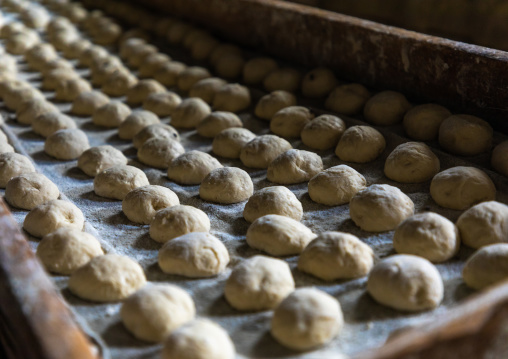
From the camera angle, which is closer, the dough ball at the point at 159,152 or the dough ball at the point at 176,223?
the dough ball at the point at 176,223

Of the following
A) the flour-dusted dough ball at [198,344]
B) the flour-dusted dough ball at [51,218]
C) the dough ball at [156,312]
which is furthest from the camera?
the flour-dusted dough ball at [51,218]

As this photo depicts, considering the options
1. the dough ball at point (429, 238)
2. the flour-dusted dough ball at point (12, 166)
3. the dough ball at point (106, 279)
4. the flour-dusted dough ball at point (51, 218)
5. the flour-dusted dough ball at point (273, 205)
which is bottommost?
the flour-dusted dough ball at point (12, 166)

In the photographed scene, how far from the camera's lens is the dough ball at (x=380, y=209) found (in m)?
1.95

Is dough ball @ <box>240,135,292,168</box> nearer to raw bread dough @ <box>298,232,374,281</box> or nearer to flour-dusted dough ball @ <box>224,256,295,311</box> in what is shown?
raw bread dough @ <box>298,232,374,281</box>

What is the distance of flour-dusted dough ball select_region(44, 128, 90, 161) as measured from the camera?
2607 millimetres

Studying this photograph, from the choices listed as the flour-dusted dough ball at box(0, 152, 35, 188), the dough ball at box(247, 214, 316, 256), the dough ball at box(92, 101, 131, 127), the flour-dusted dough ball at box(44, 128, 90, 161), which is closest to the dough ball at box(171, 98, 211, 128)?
the dough ball at box(92, 101, 131, 127)

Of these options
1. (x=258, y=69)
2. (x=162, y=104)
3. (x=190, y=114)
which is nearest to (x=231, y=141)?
(x=190, y=114)

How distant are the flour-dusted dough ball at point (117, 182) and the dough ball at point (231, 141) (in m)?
0.43

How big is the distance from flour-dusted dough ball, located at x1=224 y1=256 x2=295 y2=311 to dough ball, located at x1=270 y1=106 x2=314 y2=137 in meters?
1.18

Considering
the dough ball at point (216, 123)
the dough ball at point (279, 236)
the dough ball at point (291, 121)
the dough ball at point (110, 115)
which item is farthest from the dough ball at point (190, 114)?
the dough ball at point (279, 236)

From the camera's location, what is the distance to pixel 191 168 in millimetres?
2369

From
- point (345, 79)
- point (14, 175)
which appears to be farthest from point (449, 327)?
point (345, 79)

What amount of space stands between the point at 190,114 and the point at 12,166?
92 centimetres

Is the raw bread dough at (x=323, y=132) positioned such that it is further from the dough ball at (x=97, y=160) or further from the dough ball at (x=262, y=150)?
the dough ball at (x=97, y=160)
